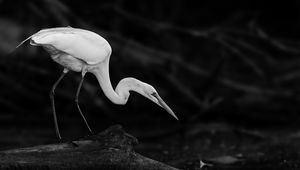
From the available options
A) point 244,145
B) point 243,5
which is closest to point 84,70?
point 244,145

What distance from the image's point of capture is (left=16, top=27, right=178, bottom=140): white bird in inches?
Answer: 193

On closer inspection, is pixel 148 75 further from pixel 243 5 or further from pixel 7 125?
pixel 243 5

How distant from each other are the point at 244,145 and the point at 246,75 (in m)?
2.94

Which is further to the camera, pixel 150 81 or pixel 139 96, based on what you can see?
pixel 139 96

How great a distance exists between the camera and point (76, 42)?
507 centimetres

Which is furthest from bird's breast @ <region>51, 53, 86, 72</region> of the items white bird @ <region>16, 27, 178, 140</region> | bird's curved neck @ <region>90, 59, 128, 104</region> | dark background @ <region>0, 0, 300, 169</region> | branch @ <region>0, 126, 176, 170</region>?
dark background @ <region>0, 0, 300, 169</region>

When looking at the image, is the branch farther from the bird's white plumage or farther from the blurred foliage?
the blurred foliage

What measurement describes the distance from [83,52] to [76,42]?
0.11 metres

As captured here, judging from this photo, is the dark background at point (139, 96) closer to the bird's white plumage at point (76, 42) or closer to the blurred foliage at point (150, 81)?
the blurred foliage at point (150, 81)

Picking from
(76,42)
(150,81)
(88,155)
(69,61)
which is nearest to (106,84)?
(69,61)

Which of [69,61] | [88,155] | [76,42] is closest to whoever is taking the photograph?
[88,155]

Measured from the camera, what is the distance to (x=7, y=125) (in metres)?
8.12

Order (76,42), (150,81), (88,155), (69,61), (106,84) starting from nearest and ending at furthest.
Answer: (88,155) < (76,42) < (69,61) < (106,84) < (150,81)

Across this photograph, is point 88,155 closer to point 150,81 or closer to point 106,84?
point 106,84
